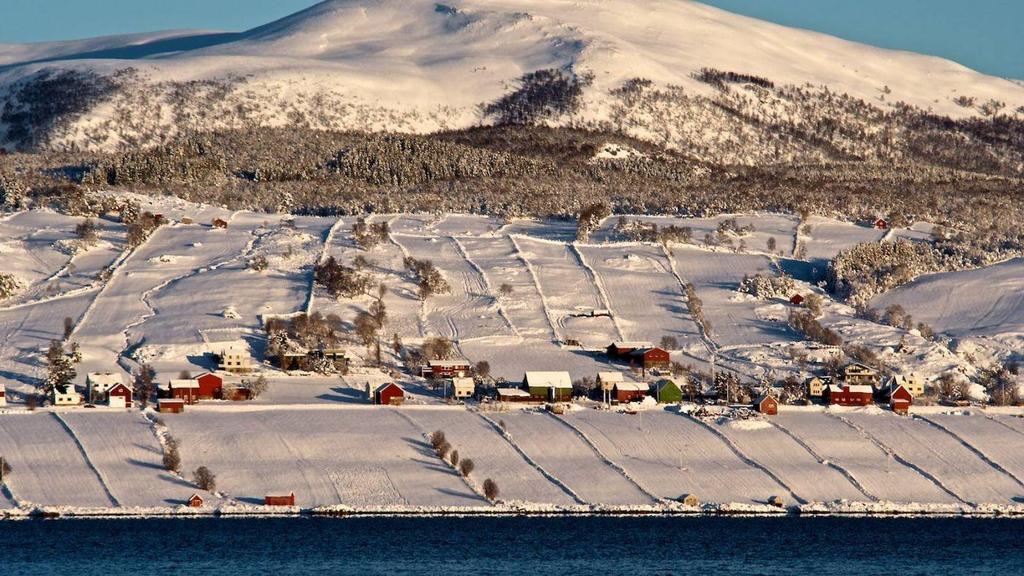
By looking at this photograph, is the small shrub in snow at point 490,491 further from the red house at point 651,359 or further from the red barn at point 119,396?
the red house at point 651,359

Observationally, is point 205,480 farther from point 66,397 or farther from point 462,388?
point 462,388


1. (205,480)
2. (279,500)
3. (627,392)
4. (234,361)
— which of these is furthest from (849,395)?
(205,480)

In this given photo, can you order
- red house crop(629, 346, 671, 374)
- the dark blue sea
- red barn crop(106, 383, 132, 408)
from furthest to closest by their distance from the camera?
red house crop(629, 346, 671, 374), red barn crop(106, 383, 132, 408), the dark blue sea

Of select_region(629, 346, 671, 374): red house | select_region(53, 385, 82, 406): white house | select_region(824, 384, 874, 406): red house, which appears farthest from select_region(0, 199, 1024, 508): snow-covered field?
select_region(824, 384, 874, 406): red house

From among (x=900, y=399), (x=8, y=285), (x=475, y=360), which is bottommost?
(x=900, y=399)

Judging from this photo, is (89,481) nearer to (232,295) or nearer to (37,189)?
(232,295)

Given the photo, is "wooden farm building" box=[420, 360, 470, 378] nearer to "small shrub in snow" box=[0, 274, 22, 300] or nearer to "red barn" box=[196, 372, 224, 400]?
"red barn" box=[196, 372, 224, 400]

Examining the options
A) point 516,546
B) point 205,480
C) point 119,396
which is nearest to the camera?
point 516,546
